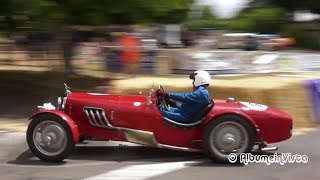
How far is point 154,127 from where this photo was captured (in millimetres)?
7484

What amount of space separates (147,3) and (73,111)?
5.53m

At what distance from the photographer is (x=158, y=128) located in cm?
748

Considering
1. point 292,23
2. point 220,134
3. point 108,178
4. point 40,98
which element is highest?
point 292,23

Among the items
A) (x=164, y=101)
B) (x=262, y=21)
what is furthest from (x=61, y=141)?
(x=262, y=21)

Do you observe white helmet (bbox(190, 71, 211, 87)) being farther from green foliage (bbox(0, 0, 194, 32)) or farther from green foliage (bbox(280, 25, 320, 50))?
green foliage (bbox(280, 25, 320, 50))

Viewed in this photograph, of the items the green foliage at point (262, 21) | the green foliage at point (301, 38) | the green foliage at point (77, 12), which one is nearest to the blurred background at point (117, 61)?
the green foliage at point (77, 12)

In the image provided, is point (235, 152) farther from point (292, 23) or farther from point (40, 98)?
point (292, 23)

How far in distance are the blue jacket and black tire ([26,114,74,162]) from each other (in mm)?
1281

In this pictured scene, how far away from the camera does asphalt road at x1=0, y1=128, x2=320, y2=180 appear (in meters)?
6.78

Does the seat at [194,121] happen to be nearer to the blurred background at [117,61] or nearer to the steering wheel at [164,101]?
the steering wheel at [164,101]

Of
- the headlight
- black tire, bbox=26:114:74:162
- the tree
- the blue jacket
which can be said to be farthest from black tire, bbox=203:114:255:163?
the tree

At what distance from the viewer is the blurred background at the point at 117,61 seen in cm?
1066

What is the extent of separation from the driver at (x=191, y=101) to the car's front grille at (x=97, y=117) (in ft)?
2.50

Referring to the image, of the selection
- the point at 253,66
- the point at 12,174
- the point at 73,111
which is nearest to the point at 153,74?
the point at 253,66
